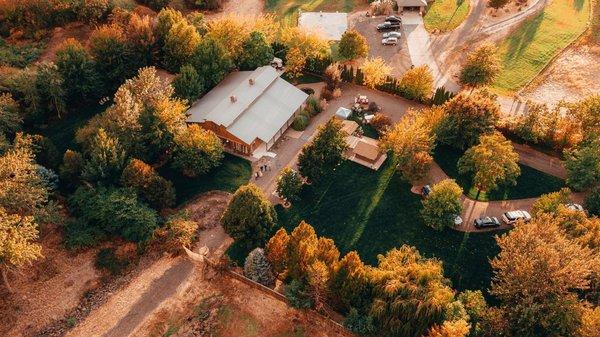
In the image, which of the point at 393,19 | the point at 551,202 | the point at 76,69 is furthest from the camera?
the point at 393,19

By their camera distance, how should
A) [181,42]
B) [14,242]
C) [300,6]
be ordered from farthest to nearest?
[300,6] → [181,42] → [14,242]

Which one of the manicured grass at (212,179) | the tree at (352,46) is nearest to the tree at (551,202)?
the manicured grass at (212,179)

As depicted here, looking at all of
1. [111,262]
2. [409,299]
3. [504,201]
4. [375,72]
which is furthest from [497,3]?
[111,262]

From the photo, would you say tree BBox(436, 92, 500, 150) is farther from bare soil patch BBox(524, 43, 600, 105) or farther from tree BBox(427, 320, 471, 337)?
tree BBox(427, 320, 471, 337)

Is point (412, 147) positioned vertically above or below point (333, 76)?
above

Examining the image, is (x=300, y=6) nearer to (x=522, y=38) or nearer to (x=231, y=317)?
Answer: (x=522, y=38)

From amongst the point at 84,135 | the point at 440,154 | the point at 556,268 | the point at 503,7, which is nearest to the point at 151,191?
the point at 84,135

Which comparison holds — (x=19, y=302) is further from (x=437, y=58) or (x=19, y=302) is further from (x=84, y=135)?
(x=437, y=58)
